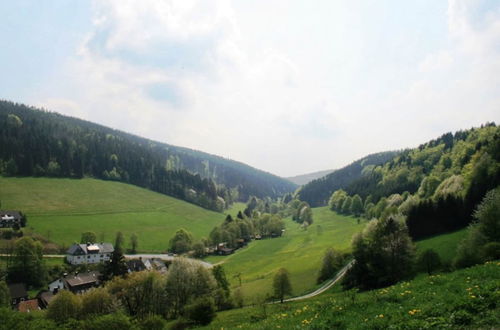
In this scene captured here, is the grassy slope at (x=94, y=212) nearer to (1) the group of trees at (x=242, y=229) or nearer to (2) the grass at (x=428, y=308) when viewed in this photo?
(1) the group of trees at (x=242, y=229)

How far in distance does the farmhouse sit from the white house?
1000 inches

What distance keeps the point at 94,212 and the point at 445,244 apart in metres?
137

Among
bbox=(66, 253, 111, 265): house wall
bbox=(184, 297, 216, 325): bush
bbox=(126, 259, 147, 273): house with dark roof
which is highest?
bbox=(184, 297, 216, 325): bush

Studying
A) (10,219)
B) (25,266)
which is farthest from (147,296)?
(10,219)

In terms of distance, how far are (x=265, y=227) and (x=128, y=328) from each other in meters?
146

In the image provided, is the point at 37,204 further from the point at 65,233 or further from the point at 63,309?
the point at 63,309

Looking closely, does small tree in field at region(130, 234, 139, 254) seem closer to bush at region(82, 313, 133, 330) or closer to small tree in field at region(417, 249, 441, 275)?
small tree in field at region(417, 249, 441, 275)

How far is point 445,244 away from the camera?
209 ft

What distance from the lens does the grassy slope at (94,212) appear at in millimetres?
131625

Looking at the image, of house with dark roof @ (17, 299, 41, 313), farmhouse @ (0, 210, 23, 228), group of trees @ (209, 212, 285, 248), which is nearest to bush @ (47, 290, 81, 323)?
house with dark roof @ (17, 299, 41, 313)

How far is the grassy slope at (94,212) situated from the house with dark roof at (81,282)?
28839 mm

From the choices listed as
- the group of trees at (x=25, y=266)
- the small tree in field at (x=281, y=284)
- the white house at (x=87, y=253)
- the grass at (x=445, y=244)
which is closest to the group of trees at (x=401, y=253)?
the grass at (x=445, y=244)

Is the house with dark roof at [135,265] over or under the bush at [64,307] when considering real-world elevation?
under

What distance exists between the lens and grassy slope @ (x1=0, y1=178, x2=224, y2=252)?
5182 inches
